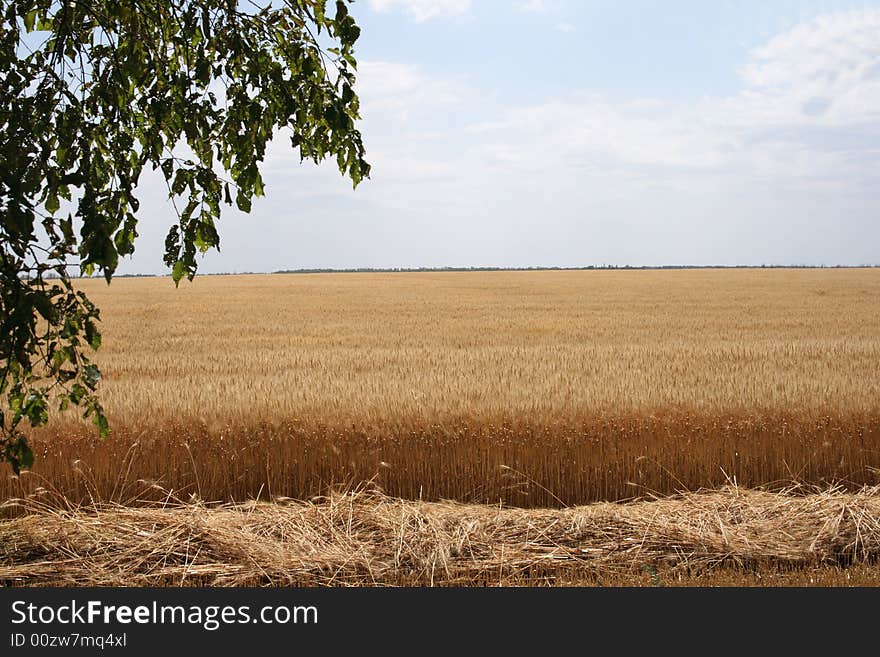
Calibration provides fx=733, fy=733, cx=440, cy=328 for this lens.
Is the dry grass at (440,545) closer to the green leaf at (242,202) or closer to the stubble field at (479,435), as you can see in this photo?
the stubble field at (479,435)

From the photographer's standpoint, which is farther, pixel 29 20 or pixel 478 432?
pixel 478 432

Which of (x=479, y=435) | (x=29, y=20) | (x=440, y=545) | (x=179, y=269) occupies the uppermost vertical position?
(x=29, y=20)

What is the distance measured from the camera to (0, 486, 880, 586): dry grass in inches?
186

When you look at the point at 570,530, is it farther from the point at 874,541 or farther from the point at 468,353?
the point at 468,353

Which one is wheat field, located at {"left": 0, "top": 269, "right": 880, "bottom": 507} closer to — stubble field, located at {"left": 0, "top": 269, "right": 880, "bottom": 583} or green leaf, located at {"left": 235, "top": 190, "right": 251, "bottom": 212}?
stubble field, located at {"left": 0, "top": 269, "right": 880, "bottom": 583}

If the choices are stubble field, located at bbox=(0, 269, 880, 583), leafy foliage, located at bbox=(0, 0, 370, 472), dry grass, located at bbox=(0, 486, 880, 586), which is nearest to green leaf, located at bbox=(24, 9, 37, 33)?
leafy foliage, located at bbox=(0, 0, 370, 472)

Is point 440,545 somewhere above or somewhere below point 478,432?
below

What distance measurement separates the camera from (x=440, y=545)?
16.2 ft

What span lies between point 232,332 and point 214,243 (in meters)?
15.6

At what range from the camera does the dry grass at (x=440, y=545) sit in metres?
4.73

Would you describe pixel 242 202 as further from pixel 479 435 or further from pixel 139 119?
pixel 479 435

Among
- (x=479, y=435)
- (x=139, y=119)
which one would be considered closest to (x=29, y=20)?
(x=139, y=119)

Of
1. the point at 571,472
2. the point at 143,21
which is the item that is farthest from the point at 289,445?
the point at 143,21

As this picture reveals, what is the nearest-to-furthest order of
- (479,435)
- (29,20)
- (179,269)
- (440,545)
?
(179,269) < (29,20) < (440,545) < (479,435)
